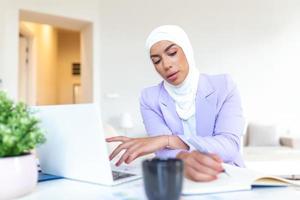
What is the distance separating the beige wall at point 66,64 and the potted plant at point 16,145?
27.9ft

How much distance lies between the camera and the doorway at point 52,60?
4.82m

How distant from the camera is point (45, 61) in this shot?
24.1 ft

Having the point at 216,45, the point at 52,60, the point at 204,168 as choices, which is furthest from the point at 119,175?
the point at 52,60

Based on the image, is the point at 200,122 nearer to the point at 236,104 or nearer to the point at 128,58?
the point at 236,104

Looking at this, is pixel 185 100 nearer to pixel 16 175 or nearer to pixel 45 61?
pixel 16 175

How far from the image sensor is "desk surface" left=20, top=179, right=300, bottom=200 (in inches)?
29.8

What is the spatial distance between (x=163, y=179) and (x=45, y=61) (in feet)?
23.6

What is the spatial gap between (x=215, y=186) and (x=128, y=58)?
13.7ft

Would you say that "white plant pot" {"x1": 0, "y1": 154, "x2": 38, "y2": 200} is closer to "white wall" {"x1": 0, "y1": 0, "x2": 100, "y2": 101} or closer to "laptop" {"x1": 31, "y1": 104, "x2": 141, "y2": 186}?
"laptop" {"x1": 31, "y1": 104, "x2": 141, "y2": 186}

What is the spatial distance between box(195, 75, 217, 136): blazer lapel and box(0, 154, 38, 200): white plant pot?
69 cm

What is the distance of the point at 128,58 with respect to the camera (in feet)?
16.0

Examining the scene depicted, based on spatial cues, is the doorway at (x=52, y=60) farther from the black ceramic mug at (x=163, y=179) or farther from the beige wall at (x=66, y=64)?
the black ceramic mug at (x=163, y=179)

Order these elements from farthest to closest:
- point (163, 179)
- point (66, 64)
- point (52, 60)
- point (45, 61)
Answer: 1. point (66, 64)
2. point (52, 60)
3. point (45, 61)
4. point (163, 179)

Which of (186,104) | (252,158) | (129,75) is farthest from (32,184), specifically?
(129,75)
